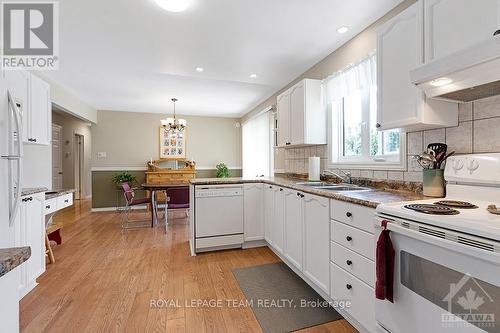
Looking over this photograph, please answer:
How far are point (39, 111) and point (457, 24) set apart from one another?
3.65 metres

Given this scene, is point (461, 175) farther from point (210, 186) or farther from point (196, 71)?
point (196, 71)

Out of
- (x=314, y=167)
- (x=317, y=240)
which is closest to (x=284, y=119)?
(x=314, y=167)

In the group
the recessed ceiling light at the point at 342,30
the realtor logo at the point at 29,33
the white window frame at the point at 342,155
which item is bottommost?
the white window frame at the point at 342,155

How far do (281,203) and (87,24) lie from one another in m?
2.55

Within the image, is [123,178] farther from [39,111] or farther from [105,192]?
[39,111]

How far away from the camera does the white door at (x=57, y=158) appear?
20.1ft

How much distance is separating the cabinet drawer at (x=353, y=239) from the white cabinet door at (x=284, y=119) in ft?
5.74

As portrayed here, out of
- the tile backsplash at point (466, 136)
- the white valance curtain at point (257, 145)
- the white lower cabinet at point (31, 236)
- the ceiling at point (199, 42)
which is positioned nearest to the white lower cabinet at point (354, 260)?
the tile backsplash at point (466, 136)

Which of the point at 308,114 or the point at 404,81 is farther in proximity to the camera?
the point at 308,114

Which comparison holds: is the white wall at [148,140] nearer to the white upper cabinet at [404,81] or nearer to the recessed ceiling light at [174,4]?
the recessed ceiling light at [174,4]

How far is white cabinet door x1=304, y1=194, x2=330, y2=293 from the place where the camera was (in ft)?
5.88

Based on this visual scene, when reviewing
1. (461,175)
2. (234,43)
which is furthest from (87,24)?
(461,175)

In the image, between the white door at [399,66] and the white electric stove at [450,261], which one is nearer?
the white electric stove at [450,261]

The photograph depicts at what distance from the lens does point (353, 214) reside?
1.51 metres
